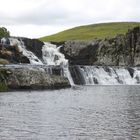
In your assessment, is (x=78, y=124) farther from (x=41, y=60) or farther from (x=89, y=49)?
(x=89, y=49)

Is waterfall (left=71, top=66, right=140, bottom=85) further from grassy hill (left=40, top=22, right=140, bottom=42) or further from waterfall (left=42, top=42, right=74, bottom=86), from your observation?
grassy hill (left=40, top=22, right=140, bottom=42)

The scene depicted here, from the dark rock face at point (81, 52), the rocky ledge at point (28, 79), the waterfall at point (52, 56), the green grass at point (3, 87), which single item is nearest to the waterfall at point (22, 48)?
the waterfall at point (52, 56)

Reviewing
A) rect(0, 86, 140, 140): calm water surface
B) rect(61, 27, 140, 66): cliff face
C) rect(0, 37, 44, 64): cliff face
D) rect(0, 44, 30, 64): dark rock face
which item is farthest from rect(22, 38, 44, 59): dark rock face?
rect(0, 86, 140, 140): calm water surface

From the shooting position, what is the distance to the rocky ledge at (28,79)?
74438mm

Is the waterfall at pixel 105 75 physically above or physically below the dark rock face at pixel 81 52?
below

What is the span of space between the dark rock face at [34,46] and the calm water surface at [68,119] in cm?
5363

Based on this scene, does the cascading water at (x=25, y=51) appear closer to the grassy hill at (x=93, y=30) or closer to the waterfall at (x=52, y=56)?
the waterfall at (x=52, y=56)

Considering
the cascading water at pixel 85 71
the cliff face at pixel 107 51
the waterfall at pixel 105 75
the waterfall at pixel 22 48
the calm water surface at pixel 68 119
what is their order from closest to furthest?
the calm water surface at pixel 68 119, the cascading water at pixel 85 71, the waterfall at pixel 105 75, the waterfall at pixel 22 48, the cliff face at pixel 107 51

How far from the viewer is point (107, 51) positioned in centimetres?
11962

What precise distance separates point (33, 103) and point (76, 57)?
69.4 meters

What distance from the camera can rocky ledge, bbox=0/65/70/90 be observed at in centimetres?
7444

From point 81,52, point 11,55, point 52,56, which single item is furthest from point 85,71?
point 81,52

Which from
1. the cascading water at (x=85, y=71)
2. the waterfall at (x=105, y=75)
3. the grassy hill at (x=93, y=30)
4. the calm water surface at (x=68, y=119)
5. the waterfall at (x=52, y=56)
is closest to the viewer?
the calm water surface at (x=68, y=119)

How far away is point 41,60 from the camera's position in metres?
112
